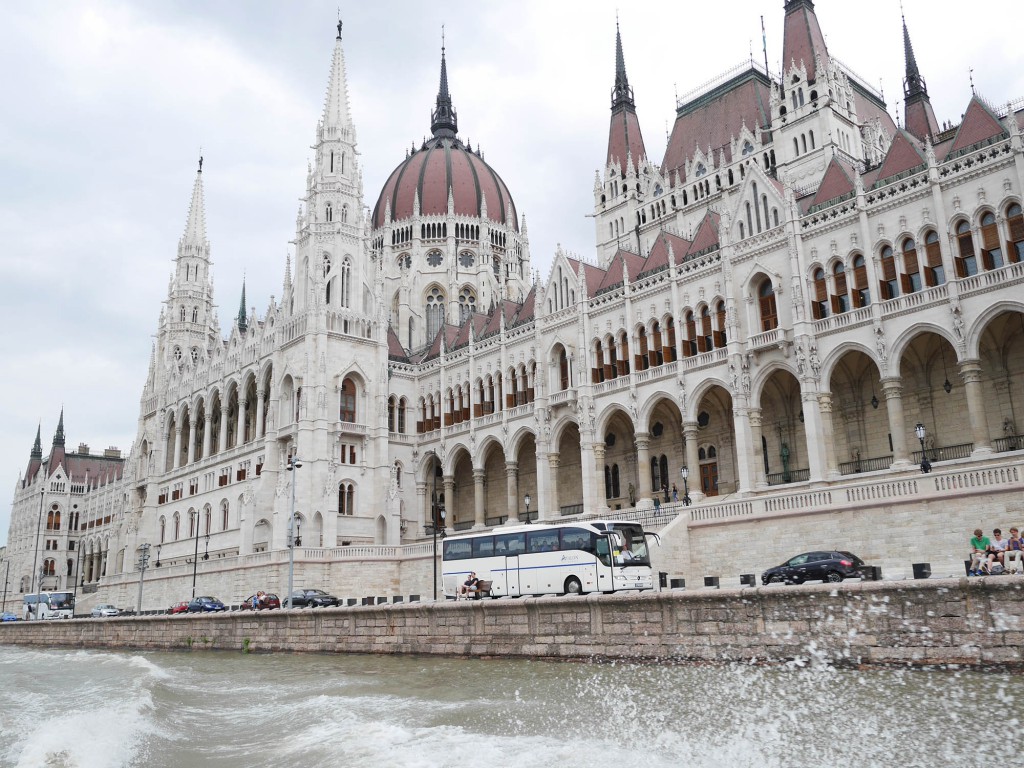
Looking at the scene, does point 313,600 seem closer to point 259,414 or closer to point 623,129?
point 259,414

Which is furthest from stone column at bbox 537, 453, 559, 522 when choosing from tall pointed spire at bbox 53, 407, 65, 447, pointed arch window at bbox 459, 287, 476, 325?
tall pointed spire at bbox 53, 407, 65, 447

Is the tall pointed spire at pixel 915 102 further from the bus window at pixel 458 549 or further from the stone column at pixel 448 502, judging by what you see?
the bus window at pixel 458 549

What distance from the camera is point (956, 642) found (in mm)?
16781

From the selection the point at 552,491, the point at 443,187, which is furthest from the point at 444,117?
the point at 552,491

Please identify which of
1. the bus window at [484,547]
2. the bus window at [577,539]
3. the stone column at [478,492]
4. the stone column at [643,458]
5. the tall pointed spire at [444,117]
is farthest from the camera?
the tall pointed spire at [444,117]

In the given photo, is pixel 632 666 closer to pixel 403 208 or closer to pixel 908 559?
pixel 908 559

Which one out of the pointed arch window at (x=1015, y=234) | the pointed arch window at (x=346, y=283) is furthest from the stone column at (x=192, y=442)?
the pointed arch window at (x=1015, y=234)

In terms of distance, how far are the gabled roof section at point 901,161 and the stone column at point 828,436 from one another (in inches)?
375

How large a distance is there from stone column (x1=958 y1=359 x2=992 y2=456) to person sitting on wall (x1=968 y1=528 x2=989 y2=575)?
12293 mm

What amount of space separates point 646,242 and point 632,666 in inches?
1727

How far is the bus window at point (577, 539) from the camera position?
27.8 m

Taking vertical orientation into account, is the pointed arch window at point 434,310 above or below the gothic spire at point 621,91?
below

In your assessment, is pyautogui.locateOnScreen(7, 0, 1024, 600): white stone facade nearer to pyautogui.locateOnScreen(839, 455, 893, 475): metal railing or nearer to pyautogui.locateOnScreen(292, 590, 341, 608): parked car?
pyautogui.locateOnScreen(839, 455, 893, 475): metal railing

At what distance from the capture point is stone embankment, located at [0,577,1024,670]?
1669cm
